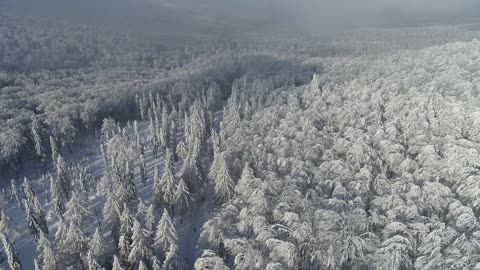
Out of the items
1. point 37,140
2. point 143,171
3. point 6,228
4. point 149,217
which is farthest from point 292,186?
point 37,140

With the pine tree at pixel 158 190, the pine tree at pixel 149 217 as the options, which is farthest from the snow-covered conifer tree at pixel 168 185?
the pine tree at pixel 149 217

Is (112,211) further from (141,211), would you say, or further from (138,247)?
(138,247)

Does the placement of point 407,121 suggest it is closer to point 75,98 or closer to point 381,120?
point 381,120

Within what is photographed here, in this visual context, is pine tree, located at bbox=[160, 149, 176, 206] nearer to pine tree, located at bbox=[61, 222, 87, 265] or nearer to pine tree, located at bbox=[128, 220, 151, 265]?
pine tree, located at bbox=[61, 222, 87, 265]

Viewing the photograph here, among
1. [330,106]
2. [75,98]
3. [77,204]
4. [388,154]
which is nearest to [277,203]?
[388,154]

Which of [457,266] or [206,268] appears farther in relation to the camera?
[206,268]

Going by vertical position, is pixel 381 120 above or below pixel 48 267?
above
